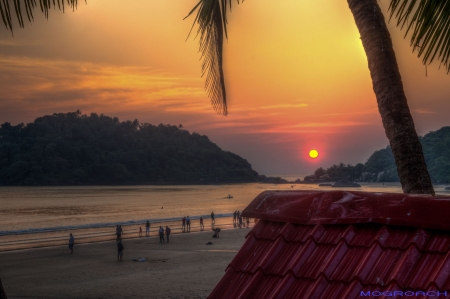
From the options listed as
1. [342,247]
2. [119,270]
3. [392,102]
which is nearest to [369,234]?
[342,247]

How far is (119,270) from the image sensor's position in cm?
2716

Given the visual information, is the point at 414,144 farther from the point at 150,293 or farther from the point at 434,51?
the point at 150,293

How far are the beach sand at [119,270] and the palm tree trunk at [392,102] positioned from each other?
14965 mm

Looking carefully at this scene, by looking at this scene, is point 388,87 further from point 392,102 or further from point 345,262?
point 345,262

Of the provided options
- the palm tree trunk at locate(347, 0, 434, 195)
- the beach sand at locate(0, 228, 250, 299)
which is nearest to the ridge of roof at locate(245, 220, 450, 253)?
the palm tree trunk at locate(347, 0, 434, 195)

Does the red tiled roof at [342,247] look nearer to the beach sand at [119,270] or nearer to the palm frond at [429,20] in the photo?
the palm frond at [429,20]

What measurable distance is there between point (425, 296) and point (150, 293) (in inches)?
761

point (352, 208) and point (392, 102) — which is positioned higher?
point (392, 102)

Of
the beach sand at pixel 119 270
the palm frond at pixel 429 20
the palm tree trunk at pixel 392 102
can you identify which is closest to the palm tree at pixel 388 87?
the palm tree trunk at pixel 392 102

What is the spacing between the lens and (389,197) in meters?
3.73

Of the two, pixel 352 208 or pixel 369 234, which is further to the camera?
pixel 352 208

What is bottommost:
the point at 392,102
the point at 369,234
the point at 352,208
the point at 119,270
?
the point at 119,270

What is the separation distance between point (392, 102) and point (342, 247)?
333 centimetres

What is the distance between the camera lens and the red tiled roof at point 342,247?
334cm
